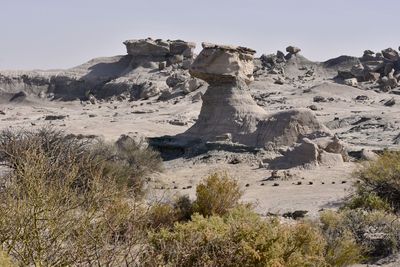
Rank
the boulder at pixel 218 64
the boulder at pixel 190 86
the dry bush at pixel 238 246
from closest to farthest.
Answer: the dry bush at pixel 238 246 → the boulder at pixel 218 64 → the boulder at pixel 190 86

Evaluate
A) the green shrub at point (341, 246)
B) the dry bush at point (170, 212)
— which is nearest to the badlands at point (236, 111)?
the dry bush at point (170, 212)

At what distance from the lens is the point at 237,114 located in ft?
78.0

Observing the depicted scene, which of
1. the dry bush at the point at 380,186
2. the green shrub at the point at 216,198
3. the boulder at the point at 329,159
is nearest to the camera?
the green shrub at the point at 216,198

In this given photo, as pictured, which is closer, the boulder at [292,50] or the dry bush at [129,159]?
the dry bush at [129,159]

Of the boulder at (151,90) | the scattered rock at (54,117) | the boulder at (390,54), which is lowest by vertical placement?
the scattered rock at (54,117)

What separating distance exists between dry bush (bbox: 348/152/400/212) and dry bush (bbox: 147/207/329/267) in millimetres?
4966

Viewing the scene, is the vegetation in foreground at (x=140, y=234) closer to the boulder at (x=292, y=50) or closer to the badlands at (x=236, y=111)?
the badlands at (x=236, y=111)

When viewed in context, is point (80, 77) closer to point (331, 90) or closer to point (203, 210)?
point (331, 90)

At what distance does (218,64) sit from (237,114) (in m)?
2.40

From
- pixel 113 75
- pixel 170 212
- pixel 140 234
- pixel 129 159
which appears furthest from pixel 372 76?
pixel 140 234

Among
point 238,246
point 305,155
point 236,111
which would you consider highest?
point 236,111

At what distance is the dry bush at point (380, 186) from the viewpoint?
13.0m

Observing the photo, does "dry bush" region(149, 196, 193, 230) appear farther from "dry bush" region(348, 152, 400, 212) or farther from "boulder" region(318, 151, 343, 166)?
"boulder" region(318, 151, 343, 166)

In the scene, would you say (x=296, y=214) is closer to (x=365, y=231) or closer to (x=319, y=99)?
(x=365, y=231)
